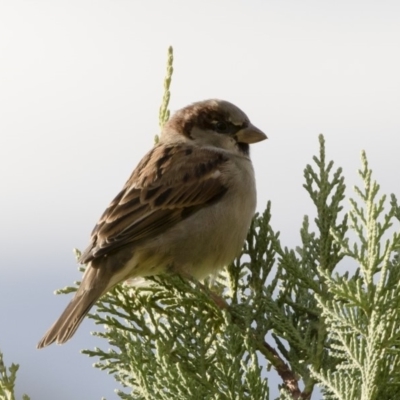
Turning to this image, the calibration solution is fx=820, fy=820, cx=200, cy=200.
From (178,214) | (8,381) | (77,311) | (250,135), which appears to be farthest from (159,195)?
(8,381)

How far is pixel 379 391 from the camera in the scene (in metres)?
2.06

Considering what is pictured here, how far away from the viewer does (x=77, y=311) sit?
3127 millimetres

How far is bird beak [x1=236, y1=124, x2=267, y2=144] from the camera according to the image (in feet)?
13.4

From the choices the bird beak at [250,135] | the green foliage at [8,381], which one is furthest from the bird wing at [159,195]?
the green foliage at [8,381]

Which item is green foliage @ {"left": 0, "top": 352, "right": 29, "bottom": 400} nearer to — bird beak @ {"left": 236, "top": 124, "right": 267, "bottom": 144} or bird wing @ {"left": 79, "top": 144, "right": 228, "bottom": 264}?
bird wing @ {"left": 79, "top": 144, "right": 228, "bottom": 264}

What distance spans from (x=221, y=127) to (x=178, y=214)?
0.69 m

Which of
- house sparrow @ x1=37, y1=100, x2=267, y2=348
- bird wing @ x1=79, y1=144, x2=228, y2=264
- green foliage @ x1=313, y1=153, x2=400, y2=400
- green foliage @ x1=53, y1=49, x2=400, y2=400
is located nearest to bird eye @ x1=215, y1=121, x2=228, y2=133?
house sparrow @ x1=37, y1=100, x2=267, y2=348

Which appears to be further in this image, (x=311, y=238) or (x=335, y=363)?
(x=311, y=238)

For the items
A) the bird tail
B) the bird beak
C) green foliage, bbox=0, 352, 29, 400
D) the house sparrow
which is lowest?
green foliage, bbox=0, 352, 29, 400

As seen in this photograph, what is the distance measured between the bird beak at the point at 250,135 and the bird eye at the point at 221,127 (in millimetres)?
78

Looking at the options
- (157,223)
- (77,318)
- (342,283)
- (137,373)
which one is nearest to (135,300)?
(77,318)

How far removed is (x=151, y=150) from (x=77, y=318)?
1100 millimetres

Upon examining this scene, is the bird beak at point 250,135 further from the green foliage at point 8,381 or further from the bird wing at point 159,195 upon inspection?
the green foliage at point 8,381

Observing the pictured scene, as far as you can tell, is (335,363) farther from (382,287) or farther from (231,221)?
(231,221)
